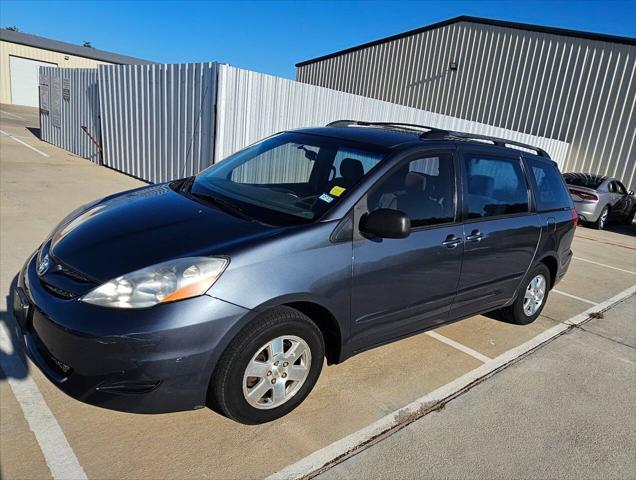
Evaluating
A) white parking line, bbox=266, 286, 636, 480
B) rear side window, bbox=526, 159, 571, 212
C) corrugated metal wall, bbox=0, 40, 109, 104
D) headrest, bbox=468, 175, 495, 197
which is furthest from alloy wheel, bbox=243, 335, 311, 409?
corrugated metal wall, bbox=0, 40, 109, 104

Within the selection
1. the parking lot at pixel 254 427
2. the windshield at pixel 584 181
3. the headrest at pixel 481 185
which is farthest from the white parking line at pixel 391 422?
the windshield at pixel 584 181

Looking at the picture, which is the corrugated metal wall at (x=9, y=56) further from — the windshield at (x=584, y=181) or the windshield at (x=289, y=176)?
the windshield at (x=289, y=176)

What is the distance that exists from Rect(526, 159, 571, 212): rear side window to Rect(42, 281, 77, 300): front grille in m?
4.00

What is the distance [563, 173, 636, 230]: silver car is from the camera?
12391 millimetres

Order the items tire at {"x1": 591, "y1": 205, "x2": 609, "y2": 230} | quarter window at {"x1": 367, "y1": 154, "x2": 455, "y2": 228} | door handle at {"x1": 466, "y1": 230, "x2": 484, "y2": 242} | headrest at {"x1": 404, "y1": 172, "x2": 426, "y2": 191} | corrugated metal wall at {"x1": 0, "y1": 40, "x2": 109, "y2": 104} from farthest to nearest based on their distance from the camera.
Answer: corrugated metal wall at {"x1": 0, "y1": 40, "x2": 109, "y2": 104}, tire at {"x1": 591, "y1": 205, "x2": 609, "y2": 230}, door handle at {"x1": 466, "y1": 230, "x2": 484, "y2": 242}, headrest at {"x1": 404, "y1": 172, "x2": 426, "y2": 191}, quarter window at {"x1": 367, "y1": 154, "x2": 455, "y2": 228}

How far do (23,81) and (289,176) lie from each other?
3743cm

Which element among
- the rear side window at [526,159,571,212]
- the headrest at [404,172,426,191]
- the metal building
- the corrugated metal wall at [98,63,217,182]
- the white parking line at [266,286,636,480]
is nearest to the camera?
the white parking line at [266,286,636,480]

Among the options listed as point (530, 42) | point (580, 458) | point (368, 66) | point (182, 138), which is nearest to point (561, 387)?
point (580, 458)

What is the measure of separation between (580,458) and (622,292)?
4708mm

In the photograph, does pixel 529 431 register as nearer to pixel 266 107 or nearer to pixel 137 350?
pixel 137 350

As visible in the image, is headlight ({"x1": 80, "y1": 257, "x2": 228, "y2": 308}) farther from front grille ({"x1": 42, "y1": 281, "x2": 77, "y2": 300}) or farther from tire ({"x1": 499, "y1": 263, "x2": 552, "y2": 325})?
tire ({"x1": 499, "y1": 263, "x2": 552, "y2": 325})

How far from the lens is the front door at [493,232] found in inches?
143

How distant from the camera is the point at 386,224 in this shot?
2.75 metres

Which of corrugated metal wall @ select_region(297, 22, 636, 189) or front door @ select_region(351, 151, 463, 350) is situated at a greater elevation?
corrugated metal wall @ select_region(297, 22, 636, 189)
